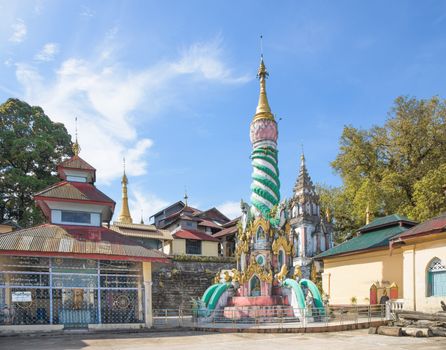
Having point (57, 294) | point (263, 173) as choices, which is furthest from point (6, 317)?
point (263, 173)

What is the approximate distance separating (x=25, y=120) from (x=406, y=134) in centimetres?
3120

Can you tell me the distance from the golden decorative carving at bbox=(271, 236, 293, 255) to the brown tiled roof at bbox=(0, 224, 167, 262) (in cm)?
742

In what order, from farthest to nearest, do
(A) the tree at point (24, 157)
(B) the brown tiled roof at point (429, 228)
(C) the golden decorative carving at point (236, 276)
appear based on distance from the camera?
(A) the tree at point (24, 157) → (C) the golden decorative carving at point (236, 276) → (B) the brown tiled roof at point (429, 228)

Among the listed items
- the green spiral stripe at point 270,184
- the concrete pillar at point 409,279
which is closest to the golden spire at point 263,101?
the green spiral stripe at point 270,184

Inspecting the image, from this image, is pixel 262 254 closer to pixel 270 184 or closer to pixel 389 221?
pixel 270 184

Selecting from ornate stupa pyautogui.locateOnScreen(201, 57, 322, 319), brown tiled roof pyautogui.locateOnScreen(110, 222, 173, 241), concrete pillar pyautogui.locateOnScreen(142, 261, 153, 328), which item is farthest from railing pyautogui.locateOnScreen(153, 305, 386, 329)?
brown tiled roof pyautogui.locateOnScreen(110, 222, 173, 241)

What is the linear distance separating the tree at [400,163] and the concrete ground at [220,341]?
17.0m

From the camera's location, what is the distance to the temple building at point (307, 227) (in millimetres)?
39469

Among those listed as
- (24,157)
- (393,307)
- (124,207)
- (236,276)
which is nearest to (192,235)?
(124,207)

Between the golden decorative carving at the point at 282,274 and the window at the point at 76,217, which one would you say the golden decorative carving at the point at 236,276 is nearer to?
the golden decorative carving at the point at 282,274

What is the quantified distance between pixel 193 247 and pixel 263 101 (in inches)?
746

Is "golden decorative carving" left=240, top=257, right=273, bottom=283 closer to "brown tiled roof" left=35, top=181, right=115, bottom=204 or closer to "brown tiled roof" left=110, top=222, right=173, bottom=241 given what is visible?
"brown tiled roof" left=35, top=181, right=115, bottom=204

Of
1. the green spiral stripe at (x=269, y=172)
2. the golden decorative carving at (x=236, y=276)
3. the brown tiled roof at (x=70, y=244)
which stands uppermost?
the green spiral stripe at (x=269, y=172)

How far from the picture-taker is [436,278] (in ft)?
65.6
